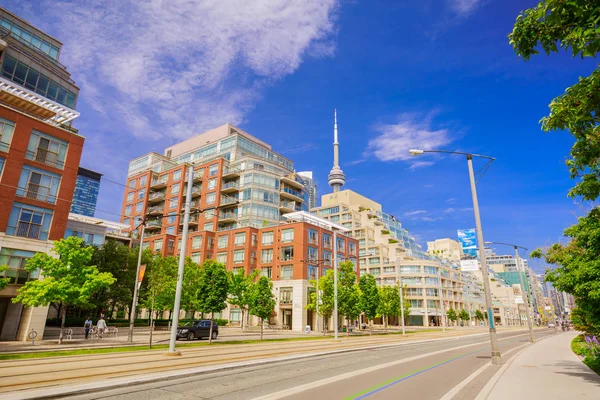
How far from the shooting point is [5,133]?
100 feet

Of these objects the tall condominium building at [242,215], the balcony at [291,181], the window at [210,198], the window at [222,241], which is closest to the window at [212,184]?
the tall condominium building at [242,215]

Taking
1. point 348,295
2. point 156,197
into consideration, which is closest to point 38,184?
point 348,295

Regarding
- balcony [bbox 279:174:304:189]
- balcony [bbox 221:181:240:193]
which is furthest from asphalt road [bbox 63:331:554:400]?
balcony [bbox 279:174:304:189]

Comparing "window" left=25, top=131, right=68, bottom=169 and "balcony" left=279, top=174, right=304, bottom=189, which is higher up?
"balcony" left=279, top=174, right=304, bottom=189

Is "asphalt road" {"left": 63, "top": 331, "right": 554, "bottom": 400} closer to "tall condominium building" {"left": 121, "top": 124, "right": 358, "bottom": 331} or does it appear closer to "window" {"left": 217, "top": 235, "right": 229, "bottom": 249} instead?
"tall condominium building" {"left": 121, "top": 124, "right": 358, "bottom": 331}

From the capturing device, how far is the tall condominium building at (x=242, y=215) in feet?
212

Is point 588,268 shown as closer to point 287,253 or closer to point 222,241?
point 287,253

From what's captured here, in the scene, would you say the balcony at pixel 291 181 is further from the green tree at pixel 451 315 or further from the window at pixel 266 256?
the green tree at pixel 451 315

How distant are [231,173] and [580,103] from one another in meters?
73.2

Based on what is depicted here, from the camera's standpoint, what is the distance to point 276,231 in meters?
68.0

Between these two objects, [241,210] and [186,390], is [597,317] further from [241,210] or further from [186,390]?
[241,210]

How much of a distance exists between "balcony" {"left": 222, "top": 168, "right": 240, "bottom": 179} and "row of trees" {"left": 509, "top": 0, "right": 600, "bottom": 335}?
69.6 m

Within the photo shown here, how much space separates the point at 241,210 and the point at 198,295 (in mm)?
41680

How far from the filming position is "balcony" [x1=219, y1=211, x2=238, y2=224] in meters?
74.1
